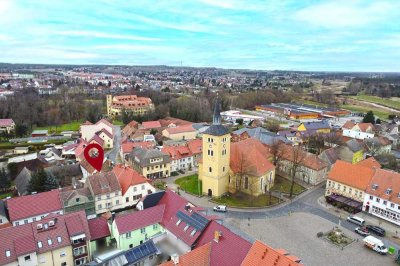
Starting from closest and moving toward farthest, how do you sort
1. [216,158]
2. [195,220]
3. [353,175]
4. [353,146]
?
1. [195,220]
2. [353,175]
3. [216,158]
4. [353,146]

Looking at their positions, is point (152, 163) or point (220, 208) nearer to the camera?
point (220, 208)

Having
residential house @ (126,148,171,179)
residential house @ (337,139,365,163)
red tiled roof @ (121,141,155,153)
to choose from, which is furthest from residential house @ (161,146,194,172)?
residential house @ (337,139,365,163)

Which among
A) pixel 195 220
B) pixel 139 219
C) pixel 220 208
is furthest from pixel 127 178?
pixel 195 220

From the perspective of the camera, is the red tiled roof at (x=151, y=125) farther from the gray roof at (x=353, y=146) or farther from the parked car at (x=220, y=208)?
the gray roof at (x=353, y=146)

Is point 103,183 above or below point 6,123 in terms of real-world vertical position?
above

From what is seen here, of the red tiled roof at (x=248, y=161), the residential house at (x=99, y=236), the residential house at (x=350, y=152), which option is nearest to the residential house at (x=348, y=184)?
the red tiled roof at (x=248, y=161)

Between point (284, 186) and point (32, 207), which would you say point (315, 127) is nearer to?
point (284, 186)

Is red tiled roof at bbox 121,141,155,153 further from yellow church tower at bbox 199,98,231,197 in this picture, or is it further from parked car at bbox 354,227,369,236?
parked car at bbox 354,227,369,236

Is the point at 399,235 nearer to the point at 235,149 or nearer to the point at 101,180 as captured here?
the point at 235,149
